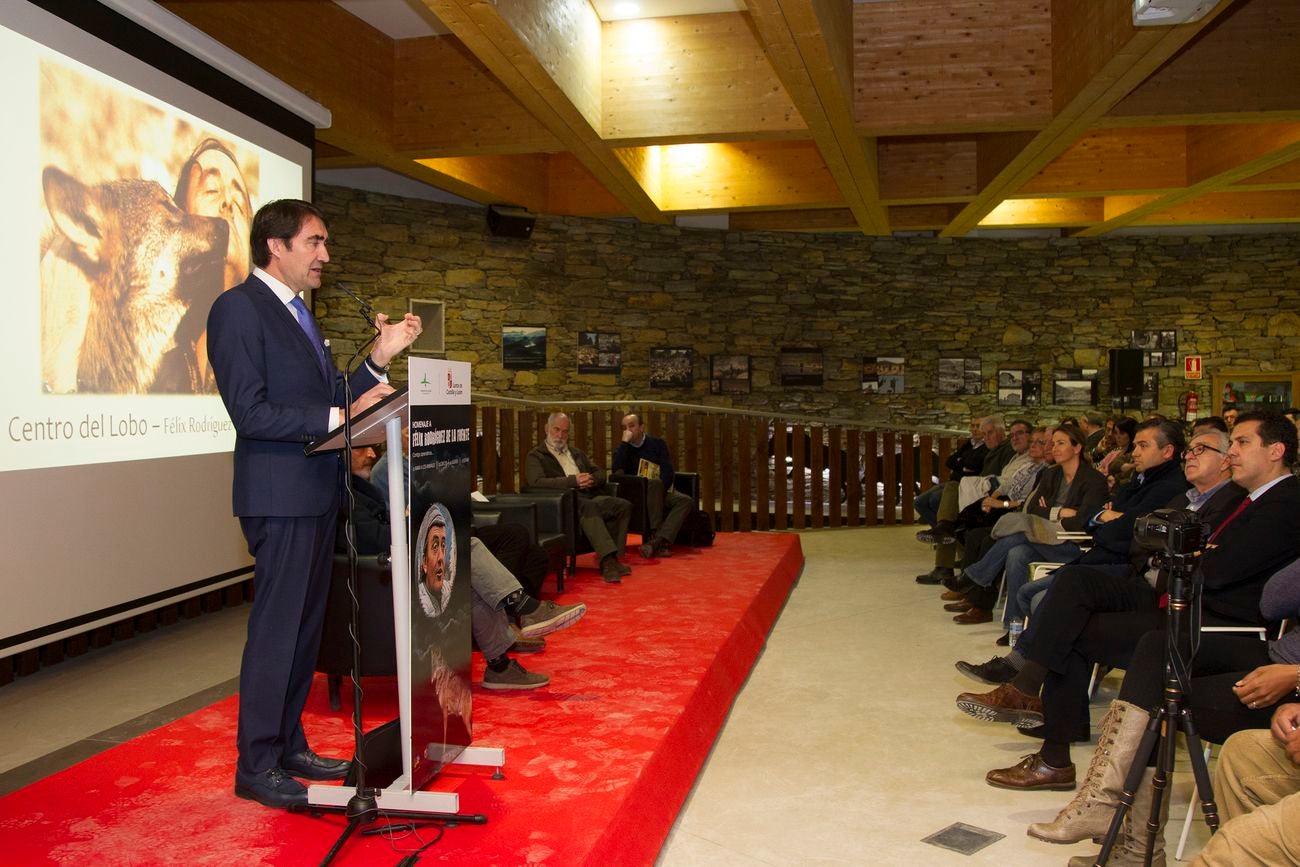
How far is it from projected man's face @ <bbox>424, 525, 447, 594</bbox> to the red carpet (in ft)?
1.92

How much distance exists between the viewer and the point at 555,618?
3770 mm

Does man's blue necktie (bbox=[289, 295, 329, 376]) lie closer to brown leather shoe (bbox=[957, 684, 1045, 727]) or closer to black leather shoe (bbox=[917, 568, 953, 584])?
brown leather shoe (bbox=[957, 684, 1045, 727])

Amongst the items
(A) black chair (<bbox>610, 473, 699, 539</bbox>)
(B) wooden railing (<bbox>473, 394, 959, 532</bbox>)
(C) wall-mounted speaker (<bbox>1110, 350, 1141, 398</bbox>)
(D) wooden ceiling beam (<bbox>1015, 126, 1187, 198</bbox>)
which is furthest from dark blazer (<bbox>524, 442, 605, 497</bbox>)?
(C) wall-mounted speaker (<bbox>1110, 350, 1141, 398</bbox>)

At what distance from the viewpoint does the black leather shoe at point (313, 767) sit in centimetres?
261

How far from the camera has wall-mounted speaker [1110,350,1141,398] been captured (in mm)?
10602

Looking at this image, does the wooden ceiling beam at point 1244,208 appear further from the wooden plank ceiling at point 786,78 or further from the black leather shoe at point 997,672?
the black leather shoe at point 997,672

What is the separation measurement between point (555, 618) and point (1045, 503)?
9.39 ft

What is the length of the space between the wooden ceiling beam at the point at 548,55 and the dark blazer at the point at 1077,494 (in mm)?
3330

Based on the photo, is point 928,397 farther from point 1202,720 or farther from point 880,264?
point 1202,720

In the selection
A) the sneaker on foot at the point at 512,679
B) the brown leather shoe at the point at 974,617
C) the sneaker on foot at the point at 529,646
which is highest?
the sneaker on foot at the point at 512,679

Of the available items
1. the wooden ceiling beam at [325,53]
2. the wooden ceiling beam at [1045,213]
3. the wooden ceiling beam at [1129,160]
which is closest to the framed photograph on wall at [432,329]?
the wooden ceiling beam at [325,53]

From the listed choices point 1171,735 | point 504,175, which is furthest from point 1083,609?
point 504,175

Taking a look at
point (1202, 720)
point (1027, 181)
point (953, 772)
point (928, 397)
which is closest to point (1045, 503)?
point (953, 772)

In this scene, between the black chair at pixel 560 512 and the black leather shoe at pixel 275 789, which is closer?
the black leather shoe at pixel 275 789
